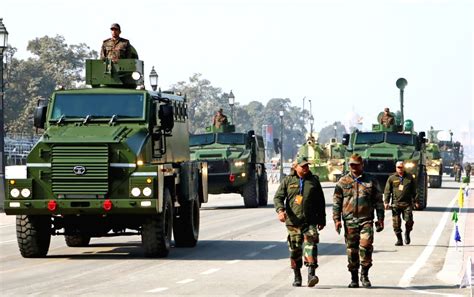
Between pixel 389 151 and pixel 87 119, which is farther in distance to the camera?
pixel 389 151

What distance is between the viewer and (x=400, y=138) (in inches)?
1719

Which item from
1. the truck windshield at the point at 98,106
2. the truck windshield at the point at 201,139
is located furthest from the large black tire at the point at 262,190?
the truck windshield at the point at 98,106

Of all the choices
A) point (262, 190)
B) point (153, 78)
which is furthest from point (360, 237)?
point (262, 190)

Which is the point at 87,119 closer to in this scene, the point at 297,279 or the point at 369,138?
the point at 297,279

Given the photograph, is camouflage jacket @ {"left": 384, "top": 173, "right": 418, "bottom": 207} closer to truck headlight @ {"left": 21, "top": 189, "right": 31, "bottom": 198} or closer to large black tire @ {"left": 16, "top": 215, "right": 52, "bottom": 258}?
large black tire @ {"left": 16, "top": 215, "right": 52, "bottom": 258}

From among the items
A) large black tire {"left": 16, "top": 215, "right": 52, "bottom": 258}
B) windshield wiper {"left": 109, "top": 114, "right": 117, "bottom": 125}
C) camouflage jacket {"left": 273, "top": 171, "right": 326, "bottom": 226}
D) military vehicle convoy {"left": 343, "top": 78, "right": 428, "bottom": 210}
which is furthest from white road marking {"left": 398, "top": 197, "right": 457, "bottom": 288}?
military vehicle convoy {"left": 343, "top": 78, "right": 428, "bottom": 210}

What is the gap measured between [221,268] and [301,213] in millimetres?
3358

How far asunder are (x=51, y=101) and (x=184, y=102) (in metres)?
3.76

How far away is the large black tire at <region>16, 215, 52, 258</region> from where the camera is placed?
2217 centimetres

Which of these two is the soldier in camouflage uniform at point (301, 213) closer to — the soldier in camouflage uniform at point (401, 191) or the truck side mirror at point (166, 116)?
the truck side mirror at point (166, 116)

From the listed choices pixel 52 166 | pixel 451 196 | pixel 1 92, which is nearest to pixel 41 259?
pixel 52 166

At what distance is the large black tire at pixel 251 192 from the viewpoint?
4400cm

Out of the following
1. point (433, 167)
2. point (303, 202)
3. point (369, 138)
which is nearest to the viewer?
point (303, 202)

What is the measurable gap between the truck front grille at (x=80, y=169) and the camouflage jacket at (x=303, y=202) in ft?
17.0
